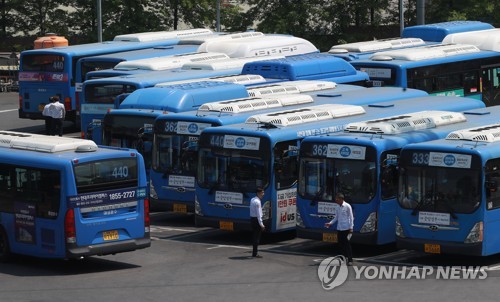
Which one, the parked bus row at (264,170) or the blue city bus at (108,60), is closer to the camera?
the parked bus row at (264,170)

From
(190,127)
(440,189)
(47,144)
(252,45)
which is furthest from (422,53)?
(47,144)

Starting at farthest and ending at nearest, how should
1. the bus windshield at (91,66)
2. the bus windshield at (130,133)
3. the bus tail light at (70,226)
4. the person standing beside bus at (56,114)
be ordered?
the bus windshield at (91,66)
the person standing beside bus at (56,114)
the bus windshield at (130,133)
the bus tail light at (70,226)

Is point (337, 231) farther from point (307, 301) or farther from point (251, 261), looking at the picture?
point (307, 301)

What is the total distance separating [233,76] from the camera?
33062 millimetres

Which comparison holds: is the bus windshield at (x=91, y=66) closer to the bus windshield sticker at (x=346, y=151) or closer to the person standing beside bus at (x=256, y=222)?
the person standing beside bus at (x=256, y=222)

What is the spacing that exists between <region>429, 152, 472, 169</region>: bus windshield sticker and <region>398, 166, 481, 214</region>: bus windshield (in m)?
0.07

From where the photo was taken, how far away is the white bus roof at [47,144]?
888 inches

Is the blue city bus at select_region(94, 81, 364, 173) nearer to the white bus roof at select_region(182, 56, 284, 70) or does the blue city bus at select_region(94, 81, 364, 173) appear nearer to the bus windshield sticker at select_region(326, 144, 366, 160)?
the white bus roof at select_region(182, 56, 284, 70)

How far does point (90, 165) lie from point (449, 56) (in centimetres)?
1828

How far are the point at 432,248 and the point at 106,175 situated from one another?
5795mm

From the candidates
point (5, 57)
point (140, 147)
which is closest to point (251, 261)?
point (140, 147)

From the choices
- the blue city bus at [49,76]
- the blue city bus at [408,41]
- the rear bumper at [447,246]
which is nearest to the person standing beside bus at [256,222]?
the rear bumper at [447,246]

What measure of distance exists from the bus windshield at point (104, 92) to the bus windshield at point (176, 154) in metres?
5.43

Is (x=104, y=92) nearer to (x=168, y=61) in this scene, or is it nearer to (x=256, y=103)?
(x=168, y=61)
